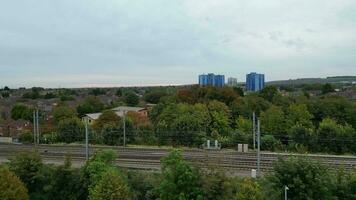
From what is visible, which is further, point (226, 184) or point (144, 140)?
point (144, 140)

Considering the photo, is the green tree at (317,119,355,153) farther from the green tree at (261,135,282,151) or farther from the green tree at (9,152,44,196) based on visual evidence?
the green tree at (9,152,44,196)

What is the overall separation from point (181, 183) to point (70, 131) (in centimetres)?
2678

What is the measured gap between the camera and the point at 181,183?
1697 centimetres

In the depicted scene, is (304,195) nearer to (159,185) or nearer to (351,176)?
(351,176)

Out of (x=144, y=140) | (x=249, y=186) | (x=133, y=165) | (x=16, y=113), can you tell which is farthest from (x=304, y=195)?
(x=16, y=113)

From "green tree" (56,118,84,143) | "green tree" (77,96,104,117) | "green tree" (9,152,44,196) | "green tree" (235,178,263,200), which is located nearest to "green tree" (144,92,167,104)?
"green tree" (77,96,104,117)

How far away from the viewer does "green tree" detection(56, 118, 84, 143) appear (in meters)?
42.0

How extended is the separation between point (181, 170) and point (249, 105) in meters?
32.0

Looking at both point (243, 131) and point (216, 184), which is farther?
point (243, 131)

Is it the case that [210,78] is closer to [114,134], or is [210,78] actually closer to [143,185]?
[114,134]

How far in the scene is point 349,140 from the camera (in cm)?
3203

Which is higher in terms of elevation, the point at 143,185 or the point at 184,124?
the point at 184,124

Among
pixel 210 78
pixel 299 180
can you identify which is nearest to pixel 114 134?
pixel 299 180

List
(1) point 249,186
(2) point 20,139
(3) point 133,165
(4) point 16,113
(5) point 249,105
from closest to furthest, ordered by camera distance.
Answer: (1) point 249,186
(3) point 133,165
(2) point 20,139
(5) point 249,105
(4) point 16,113
